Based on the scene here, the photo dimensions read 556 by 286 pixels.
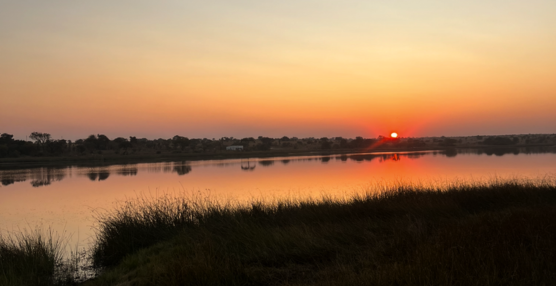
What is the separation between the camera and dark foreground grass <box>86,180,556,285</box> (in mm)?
5098

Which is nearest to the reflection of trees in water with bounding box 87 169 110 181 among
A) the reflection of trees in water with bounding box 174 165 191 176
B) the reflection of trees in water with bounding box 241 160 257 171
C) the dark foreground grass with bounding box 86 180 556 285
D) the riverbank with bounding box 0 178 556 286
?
the reflection of trees in water with bounding box 174 165 191 176

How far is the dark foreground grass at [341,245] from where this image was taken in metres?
5.10

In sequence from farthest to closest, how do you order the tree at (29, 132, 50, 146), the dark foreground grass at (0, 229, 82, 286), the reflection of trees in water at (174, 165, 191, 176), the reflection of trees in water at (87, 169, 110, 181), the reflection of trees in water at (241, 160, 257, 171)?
the tree at (29, 132, 50, 146), the reflection of trees in water at (241, 160, 257, 171), the reflection of trees in water at (174, 165, 191, 176), the reflection of trees in water at (87, 169, 110, 181), the dark foreground grass at (0, 229, 82, 286)

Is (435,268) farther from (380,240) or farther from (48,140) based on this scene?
(48,140)

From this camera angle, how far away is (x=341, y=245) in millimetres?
7734

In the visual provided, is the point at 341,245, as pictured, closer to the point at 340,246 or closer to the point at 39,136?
the point at 340,246

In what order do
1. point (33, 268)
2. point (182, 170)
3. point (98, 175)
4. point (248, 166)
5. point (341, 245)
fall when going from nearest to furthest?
point (341, 245), point (33, 268), point (98, 175), point (182, 170), point (248, 166)

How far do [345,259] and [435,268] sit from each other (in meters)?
1.97

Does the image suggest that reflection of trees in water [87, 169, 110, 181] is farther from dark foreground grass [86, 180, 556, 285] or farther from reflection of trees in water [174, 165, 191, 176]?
dark foreground grass [86, 180, 556, 285]

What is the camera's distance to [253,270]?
21.9 feet

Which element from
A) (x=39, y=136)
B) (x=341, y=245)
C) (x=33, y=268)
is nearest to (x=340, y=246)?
(x=341, y=245)

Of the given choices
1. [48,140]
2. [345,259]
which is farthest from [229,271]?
[48,140]

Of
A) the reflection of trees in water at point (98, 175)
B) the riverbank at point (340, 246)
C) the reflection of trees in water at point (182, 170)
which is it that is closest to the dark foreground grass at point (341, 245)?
the riverbank at point (340, 246)

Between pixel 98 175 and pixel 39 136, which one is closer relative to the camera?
pixel 98 175
